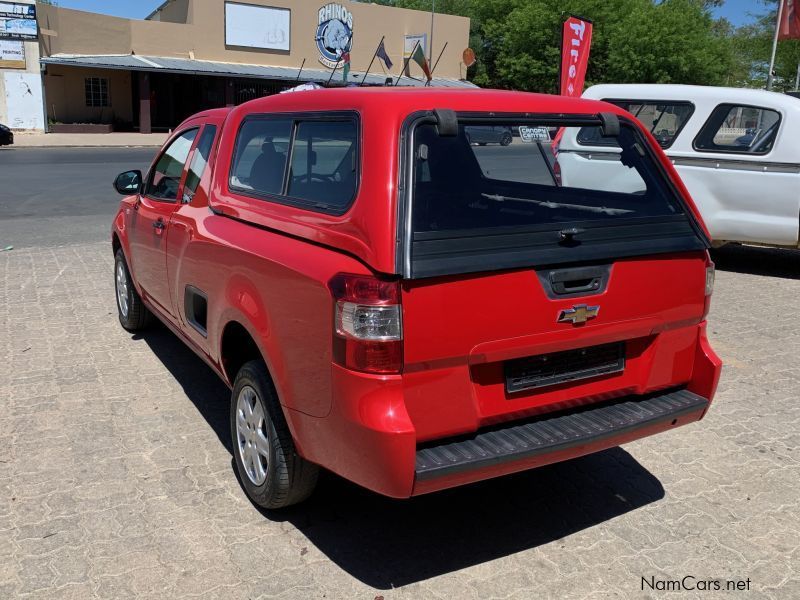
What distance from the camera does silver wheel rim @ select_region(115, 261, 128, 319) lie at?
20.0ft

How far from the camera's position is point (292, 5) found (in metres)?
39.4

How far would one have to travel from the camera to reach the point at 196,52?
37.8 metres

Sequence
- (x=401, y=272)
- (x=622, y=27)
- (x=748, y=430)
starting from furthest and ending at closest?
(x=622, y=27)
(x=748, y=430)
(x=401, y=272)

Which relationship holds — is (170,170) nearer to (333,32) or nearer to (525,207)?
(525,207)

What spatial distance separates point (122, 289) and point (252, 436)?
3.25 m

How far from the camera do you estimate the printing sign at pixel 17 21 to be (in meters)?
32.4

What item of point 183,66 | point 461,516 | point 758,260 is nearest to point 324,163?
point 461,516

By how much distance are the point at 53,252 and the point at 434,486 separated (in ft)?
26.1

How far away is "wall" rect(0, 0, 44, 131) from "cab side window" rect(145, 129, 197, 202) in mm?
32797

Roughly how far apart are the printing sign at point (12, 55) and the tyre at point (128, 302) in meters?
32.1

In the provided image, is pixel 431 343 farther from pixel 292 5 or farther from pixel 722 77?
pixel 722 77

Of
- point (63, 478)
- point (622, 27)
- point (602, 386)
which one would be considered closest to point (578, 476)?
point (602, 386)

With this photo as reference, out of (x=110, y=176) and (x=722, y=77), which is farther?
(x=722, y=77)

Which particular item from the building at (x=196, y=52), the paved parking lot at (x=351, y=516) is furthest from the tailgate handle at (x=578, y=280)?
the building at (x=196, y=52)
